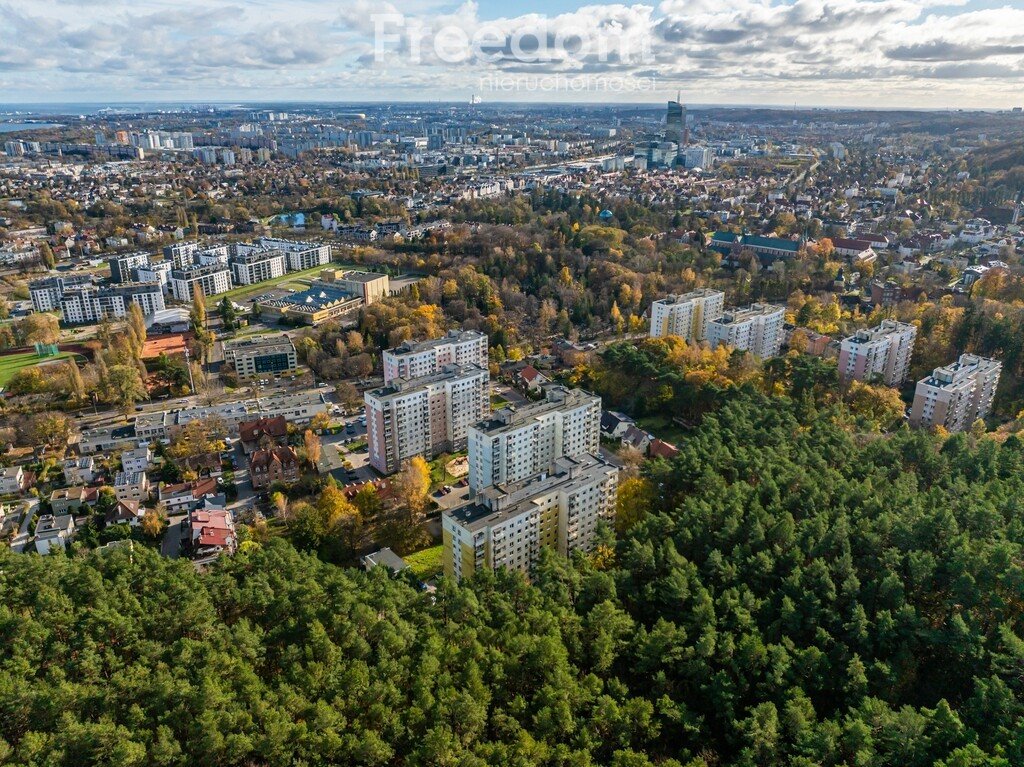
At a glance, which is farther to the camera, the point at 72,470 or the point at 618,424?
the point at 618,424

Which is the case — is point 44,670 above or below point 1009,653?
below

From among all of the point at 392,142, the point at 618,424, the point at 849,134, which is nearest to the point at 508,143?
the point at 392,142

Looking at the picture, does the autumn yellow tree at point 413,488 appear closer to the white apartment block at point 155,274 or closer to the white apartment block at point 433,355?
the white apartment block at point 433,355

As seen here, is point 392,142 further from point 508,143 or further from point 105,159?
point 105,159

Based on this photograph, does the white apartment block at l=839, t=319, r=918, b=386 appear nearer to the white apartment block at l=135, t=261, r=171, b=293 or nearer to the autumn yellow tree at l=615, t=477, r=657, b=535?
the autumn yellow tree at l=615, t=477, r=657, b=535

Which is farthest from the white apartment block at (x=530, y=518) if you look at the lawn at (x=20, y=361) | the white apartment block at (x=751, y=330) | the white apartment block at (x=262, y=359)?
the lawn at (x=20, y=361)

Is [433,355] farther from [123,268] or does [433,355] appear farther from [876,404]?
[123,268]

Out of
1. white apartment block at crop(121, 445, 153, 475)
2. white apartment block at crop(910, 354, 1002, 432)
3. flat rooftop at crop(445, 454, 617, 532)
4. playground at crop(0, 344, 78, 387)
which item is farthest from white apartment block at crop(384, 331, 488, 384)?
playground at crop(0, 344, 78, 387)
